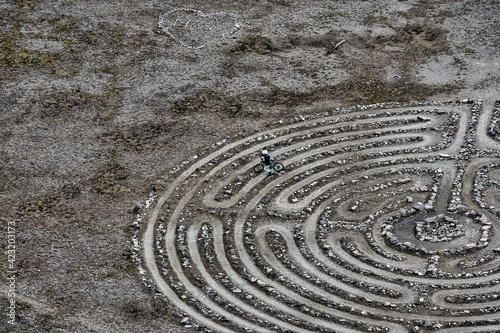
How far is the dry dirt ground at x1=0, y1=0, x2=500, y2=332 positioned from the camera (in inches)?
1566

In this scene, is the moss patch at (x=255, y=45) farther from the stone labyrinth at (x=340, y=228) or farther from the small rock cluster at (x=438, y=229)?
the small rock cluster at (x=438, y=229)

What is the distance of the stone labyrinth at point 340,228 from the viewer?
38.3m

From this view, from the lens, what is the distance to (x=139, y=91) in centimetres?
5641

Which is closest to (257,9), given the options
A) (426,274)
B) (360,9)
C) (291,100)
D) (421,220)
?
(360,9)

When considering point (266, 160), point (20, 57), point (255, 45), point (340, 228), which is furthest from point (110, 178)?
point (255, 45)

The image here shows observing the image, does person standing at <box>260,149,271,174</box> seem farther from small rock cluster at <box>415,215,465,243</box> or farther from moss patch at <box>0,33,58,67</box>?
moss patch at <box>0,33,58,67</box>

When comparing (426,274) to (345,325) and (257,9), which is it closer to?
(345,325)

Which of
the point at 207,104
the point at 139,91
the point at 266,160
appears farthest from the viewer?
the point at 139,91

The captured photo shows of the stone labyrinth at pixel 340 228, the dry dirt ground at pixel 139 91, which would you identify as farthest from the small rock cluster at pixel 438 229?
the dry dirt ground at pixel 139 91

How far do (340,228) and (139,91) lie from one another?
21010 millimetres

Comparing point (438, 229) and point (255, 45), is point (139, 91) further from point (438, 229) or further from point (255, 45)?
point (438, 229)

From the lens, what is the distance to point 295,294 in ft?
129

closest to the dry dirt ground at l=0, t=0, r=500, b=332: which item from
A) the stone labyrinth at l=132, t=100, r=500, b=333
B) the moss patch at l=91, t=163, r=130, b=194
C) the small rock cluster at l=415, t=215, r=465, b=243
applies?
the moss patch at l=91, t=163, r=130, b=194

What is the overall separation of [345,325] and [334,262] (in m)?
5.26
